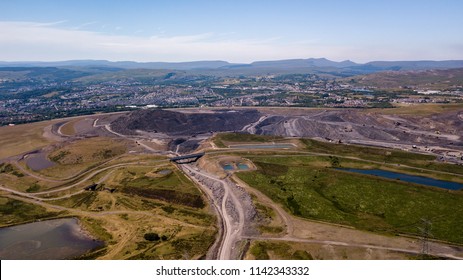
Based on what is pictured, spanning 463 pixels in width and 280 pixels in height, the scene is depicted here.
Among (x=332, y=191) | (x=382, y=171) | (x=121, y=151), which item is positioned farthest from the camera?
(x=121, y=151)

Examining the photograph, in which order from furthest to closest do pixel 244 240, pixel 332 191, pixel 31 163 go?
pixel 31 163, pixel 332 191, pixel 244 240

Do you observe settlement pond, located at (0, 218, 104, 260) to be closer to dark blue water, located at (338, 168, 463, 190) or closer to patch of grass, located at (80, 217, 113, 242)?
patch of grass, located at (80, 217, 113, 242)

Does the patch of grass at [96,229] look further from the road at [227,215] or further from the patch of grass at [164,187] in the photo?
the road at [227,215]

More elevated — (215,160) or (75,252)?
(215,160)

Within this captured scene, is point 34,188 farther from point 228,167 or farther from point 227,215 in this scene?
point 227,215

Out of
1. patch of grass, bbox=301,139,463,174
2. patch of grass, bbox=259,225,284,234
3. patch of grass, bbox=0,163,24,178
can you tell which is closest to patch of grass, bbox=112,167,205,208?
patch of grass, bbox=259,225,284,234

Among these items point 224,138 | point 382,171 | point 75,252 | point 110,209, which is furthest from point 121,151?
point 382,171

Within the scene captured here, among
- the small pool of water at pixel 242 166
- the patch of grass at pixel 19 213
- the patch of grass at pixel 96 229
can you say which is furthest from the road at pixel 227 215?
the patch of grass at pixel 19 213

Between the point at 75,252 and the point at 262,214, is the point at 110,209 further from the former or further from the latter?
the point at 262,214
